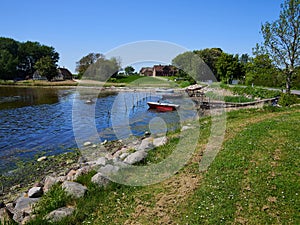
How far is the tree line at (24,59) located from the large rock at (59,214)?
102 metres

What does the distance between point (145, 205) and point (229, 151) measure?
4286 millimetres

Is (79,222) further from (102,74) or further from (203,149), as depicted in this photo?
(102,74)

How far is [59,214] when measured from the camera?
573 centimetres

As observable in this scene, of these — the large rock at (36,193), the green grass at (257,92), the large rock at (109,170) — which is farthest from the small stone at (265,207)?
the green grass at (257,92)

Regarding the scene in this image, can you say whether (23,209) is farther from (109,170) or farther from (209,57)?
(209,57)

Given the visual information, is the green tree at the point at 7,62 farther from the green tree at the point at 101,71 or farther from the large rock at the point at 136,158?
the large rock at the point at 136,158

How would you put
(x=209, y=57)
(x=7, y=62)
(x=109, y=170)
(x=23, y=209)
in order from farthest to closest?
(x=7, y=62)
(x=209, y=57)
(x=109, y=170)
(x=23, y=209)

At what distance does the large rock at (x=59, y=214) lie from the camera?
18.3ft

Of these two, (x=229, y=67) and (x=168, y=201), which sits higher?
(x=229, y=67)

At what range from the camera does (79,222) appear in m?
5.49

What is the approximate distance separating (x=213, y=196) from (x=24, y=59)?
129252 millimetres

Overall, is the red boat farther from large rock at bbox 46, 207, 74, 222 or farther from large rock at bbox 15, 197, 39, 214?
large rock at bbox 46, 207, 74, 222

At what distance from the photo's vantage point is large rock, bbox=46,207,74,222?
5.59 meters

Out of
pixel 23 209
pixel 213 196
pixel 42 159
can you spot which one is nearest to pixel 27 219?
pixel 23 209
